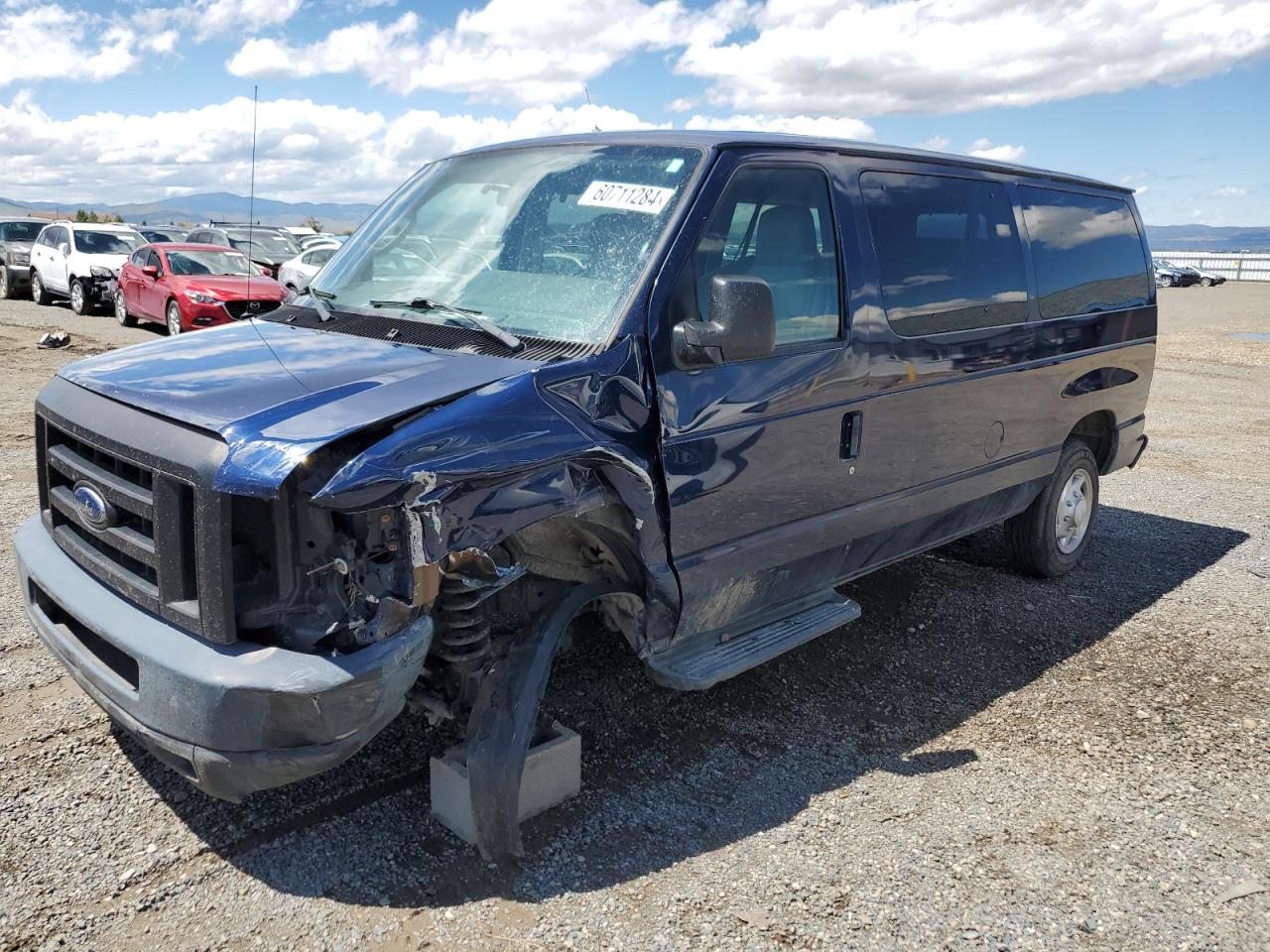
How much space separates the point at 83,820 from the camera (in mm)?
3295

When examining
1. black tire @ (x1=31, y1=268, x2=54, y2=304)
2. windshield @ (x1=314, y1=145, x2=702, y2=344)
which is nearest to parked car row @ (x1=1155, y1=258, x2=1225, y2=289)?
black tire @ (x1=31, y1=268, x2=54, y2=304)

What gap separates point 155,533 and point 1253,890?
3.46 m

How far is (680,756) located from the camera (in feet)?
12.7

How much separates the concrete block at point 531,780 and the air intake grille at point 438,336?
4.12ft

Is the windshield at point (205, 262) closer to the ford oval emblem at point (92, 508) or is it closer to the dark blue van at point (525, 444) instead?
the dark blue van at point (525, 444)

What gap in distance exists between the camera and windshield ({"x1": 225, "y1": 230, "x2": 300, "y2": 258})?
21.4m

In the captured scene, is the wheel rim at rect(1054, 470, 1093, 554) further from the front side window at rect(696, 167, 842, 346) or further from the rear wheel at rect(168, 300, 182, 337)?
the rear wheel at rect(168, 300, 182, 337)

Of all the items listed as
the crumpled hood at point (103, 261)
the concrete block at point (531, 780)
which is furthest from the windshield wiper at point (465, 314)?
the crumpled hood at point (103, 261)

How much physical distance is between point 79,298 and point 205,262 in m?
4.99

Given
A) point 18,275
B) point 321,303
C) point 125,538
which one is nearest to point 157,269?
point 18,275

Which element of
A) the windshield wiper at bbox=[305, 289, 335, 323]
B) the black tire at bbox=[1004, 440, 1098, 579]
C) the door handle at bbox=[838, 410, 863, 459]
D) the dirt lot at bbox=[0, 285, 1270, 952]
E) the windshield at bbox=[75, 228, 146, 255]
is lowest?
the dirt lot at bbox=[0, 285, 1270, 952]

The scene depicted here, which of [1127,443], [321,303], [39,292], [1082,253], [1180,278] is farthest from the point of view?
[1180,278]

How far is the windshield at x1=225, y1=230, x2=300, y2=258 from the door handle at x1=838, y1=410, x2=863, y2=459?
62.8 ft

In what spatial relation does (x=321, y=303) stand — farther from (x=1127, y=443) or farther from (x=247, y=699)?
(x=1127, y=443)
